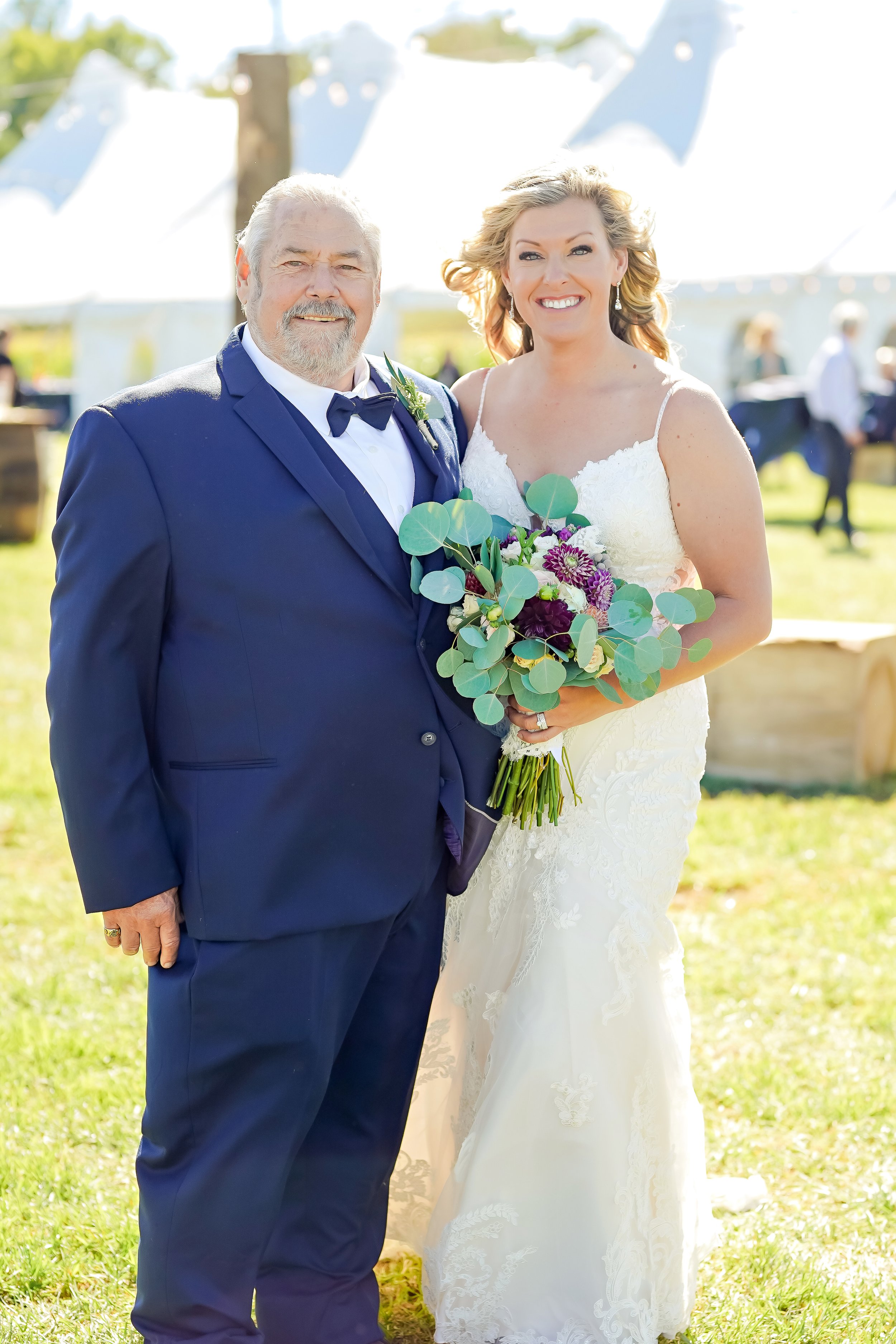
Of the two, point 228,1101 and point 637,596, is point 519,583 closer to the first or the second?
point 637,596

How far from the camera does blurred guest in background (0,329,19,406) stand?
1753 cm

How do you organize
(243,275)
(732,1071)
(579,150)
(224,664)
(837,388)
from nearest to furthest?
(224,664) < (243,275) < (732,1071) < (837,388) < (579,150)

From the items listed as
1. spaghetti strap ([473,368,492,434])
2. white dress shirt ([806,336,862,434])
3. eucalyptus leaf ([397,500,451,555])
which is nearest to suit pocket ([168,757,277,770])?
eucalyptus leaf ([397,500,451,555])

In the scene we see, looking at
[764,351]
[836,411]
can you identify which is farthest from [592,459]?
[764,351]

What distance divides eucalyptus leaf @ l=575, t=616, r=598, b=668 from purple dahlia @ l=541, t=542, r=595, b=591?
0.11 m

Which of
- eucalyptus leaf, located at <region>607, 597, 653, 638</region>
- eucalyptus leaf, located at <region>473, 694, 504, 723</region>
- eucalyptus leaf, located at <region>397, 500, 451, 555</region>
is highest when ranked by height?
eucalyptus leaf, located at <region>397, 500, 451, 555</region>

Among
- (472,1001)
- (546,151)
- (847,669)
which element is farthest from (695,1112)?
(847,669)

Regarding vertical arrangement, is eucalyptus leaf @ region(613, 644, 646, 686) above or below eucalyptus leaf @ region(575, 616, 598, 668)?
below

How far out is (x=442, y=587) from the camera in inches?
99.1

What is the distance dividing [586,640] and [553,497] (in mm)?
412

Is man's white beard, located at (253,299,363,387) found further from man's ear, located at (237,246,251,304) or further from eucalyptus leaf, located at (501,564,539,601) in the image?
eucalyptus leaf, located at (501,564,539,601)

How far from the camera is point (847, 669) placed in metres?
6.55

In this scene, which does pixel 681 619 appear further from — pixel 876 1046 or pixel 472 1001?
pixel 876 1046

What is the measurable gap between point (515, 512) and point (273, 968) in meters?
1.14
